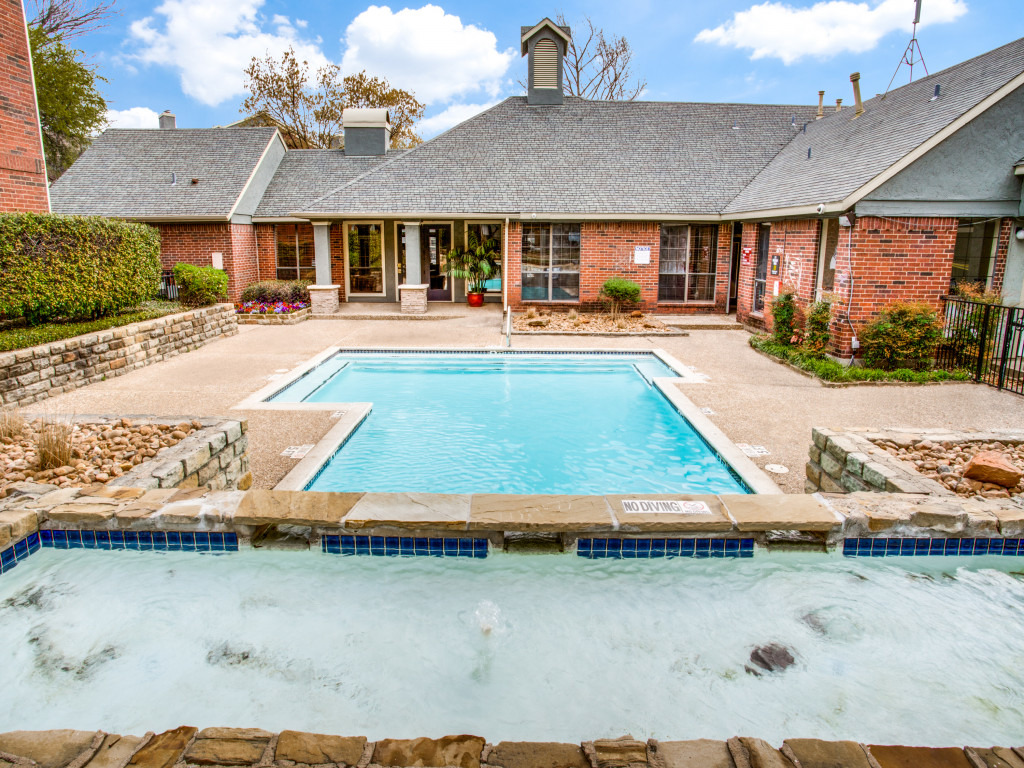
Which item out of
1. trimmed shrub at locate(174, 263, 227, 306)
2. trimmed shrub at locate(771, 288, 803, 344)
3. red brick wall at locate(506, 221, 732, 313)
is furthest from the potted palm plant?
trimmed shrub at locate(771, 288, 803, 344)

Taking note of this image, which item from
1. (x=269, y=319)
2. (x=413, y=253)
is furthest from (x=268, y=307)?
(x=413, y=253)

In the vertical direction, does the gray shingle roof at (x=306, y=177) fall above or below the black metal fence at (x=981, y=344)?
above

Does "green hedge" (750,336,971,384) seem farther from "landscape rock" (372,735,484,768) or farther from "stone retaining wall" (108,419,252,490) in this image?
"landscape rock" (372,735,484,768)

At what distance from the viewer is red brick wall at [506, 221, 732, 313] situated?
17.8 meters

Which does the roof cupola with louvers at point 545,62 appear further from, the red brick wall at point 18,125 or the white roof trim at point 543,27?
the red brick wall at point 18,125

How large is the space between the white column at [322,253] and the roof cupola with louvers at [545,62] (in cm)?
763

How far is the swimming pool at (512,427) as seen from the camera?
6.71 meters

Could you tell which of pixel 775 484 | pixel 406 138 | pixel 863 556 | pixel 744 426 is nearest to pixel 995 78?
pixel 744 426

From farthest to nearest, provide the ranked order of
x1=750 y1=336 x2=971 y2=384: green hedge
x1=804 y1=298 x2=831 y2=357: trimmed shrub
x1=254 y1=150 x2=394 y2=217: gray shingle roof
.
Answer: x1=254 y1=150 x2=394 y2=217: gray shingle roof < x1=804 y1=298 x2=831 y2=357: trimmed shrub < x1=750 y1=336 x2=971 y2=384: green hedge

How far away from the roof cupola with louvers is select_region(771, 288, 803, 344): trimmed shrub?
37.7 feet

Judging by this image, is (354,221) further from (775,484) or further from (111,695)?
(111,695)

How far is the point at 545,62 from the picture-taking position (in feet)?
67.6

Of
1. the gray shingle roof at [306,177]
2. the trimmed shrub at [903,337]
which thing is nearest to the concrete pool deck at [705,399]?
the trimmed shrub at [903,337]

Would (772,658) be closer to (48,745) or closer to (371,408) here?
(48,745)
